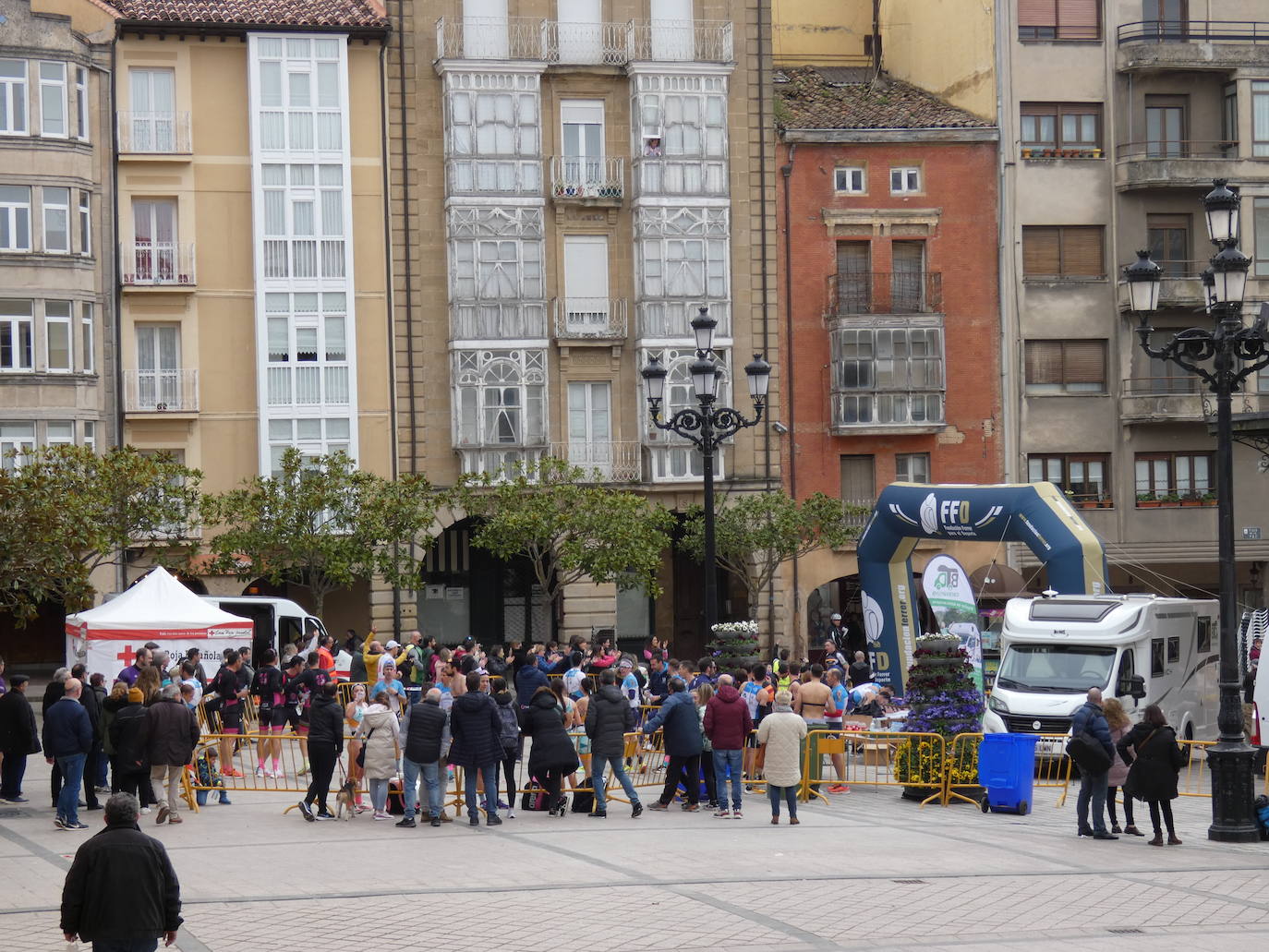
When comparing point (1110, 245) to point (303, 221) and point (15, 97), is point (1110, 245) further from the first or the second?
point (15, 97)

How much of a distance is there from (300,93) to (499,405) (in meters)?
8.94

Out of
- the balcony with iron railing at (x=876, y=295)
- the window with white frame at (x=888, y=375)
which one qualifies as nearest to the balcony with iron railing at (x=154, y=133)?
the balcony with iron railing at (x=876, y=295)

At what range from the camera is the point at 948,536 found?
30906 millimetres

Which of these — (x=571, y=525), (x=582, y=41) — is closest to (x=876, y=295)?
(x=582, y=41)

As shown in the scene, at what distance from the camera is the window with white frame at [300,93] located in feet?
148

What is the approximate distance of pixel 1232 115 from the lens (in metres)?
49.2

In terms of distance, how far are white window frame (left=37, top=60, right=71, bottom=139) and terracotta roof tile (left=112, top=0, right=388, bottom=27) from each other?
2179 millimetres

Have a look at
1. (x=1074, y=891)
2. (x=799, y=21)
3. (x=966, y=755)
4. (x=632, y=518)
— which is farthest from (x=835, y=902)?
(x=799, y=21)

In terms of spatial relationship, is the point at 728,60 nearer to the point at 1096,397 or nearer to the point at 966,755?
the point at 1096,397

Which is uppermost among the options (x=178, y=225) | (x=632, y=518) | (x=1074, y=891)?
(x=178, y=225)

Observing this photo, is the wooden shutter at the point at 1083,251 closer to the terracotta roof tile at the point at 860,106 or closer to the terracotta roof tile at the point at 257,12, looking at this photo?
the terracotta roof tile at the point at 860,106

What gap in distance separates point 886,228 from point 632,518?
37.5 ft

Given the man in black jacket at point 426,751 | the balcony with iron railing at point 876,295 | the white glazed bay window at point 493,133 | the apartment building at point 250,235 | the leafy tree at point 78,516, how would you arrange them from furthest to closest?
the balcony with iron railing at point 876,295, the white glazed bay window at point 493,133, the apartment building at point 250,235, the leafy tree at point 78,516, the man in black jacket at point 426,751

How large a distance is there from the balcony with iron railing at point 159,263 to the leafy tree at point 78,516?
450 centimetres
